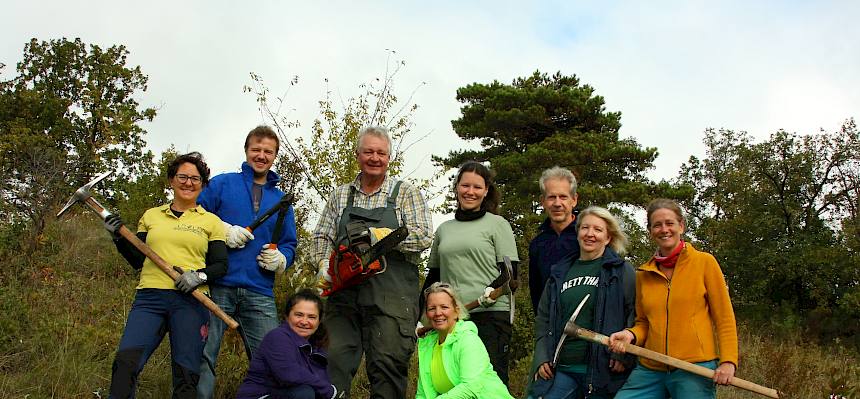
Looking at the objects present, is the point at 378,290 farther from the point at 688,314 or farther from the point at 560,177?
the point at 688,314

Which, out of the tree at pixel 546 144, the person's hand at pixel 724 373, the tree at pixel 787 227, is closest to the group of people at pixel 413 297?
the person's hand at pixel 724 373

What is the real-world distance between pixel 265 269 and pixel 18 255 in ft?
20.3

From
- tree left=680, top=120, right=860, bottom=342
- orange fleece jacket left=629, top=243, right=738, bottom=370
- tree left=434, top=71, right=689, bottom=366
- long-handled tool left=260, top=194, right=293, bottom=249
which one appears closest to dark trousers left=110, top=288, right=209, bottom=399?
long-handled tool left=260, top=194, right=293, bottom=249

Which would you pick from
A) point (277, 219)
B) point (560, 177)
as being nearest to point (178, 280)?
point (277, 219)

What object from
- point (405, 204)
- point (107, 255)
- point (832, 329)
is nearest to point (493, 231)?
point (405, 204)

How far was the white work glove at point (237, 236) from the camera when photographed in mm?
4332

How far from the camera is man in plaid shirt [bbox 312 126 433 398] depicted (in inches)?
163

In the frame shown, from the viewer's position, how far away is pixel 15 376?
18.9ft

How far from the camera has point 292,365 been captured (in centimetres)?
404

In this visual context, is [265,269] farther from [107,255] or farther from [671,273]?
[107,255]

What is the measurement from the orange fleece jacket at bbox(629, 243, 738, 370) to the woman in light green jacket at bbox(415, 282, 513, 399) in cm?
86

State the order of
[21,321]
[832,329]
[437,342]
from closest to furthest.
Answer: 1. [437,342]
2. [21,321]
3. [832,329]

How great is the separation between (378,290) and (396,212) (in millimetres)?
516

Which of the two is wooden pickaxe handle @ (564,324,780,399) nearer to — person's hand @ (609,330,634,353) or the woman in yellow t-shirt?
person's hand @ (609,330,634,353)
